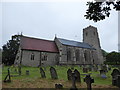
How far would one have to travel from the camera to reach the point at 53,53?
31.2m

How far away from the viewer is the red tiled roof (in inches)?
1097

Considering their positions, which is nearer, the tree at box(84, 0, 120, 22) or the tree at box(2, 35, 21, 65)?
the tree at box(84, 0, 120, 22)

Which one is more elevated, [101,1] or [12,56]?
[101,1]

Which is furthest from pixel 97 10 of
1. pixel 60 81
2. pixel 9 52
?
pixel 9 52

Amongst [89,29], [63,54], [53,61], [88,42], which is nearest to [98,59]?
[88,42]

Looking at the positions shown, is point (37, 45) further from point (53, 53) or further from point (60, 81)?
point (60, 81)

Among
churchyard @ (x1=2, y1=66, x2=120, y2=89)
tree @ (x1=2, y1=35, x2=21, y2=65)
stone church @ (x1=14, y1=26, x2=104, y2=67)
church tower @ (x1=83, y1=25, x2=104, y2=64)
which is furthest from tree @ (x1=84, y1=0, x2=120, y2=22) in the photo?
church tower @ (x1=83, y1=25, x2=104, y2=64)

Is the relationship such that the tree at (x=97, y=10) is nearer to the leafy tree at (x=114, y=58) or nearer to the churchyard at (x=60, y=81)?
the churchyard at (x=60, y=81)

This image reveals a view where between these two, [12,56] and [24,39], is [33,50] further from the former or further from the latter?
[12,56]

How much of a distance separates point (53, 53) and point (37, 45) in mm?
4776

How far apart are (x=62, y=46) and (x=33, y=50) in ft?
28.8

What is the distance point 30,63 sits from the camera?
88.6ft

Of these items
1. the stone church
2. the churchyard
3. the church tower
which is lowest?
the churchyard

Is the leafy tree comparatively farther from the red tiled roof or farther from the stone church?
the red tiled roof
